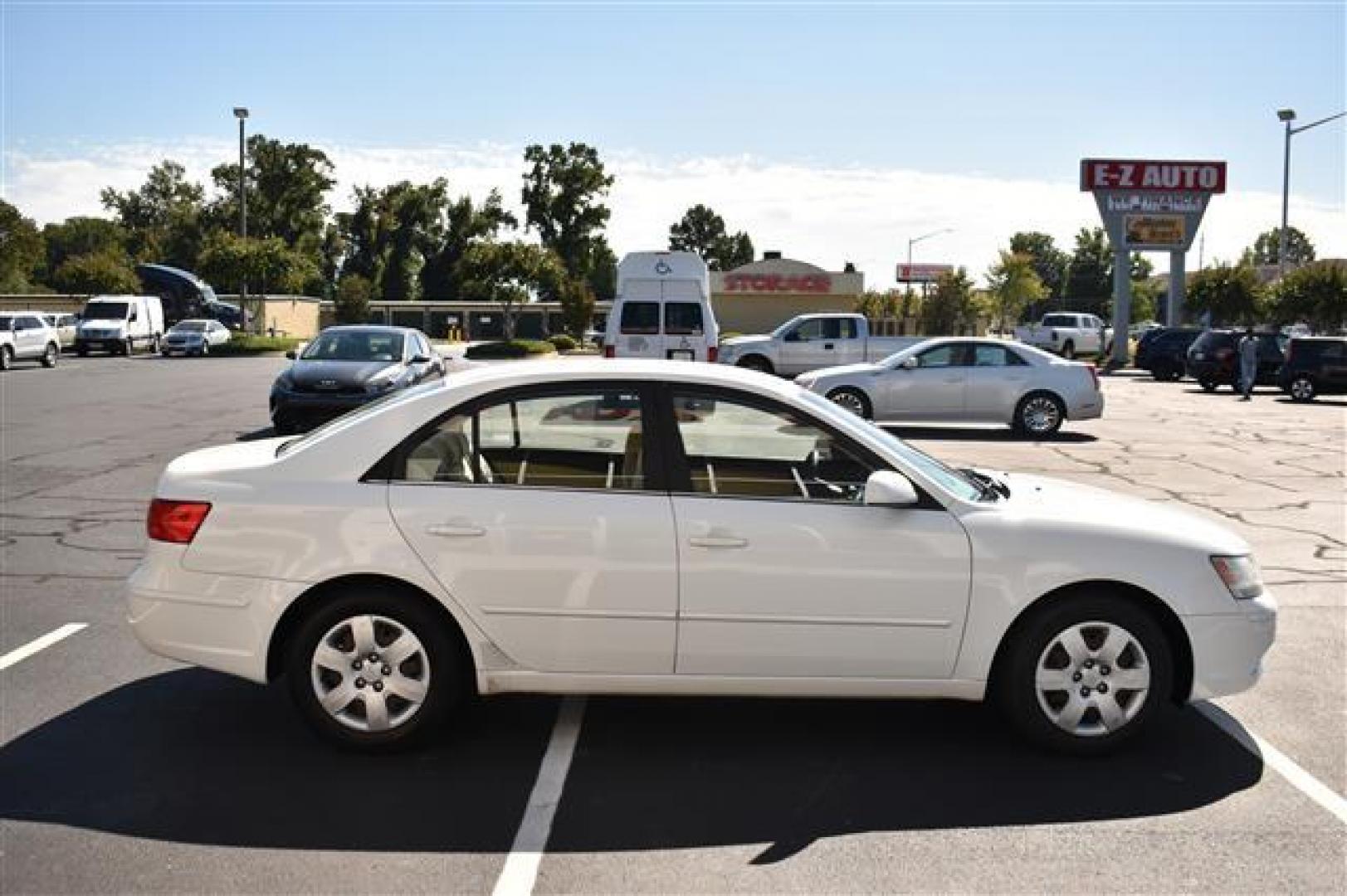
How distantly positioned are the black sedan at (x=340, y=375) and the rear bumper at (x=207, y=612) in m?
10.2

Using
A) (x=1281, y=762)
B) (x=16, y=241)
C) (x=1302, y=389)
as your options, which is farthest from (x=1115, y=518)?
(x=16, y=241)

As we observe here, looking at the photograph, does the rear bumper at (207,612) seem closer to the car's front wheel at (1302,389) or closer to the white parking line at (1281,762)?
the white parking line at (1281,762)

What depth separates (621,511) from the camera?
15.1 ft

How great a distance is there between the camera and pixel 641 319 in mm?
19766

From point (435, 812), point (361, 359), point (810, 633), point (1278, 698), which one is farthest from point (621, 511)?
point (361, 359)

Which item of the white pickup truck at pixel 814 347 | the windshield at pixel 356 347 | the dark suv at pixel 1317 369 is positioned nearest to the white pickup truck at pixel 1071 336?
the dark suv at pixel 1317 369

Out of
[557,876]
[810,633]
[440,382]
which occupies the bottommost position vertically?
[557,876]

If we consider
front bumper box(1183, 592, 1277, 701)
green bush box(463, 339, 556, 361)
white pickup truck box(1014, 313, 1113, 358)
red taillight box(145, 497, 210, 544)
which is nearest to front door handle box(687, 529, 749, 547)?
front bumper box(1183, 592, 1277, 701)

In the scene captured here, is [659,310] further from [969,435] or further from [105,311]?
[105,311]

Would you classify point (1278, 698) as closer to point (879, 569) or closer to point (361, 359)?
point (879, 569)

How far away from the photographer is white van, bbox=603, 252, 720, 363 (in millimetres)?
19516

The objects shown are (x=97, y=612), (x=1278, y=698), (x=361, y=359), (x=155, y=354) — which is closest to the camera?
(x=1278, y=698)

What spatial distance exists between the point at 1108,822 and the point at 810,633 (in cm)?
123

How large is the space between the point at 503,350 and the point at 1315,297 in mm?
31229
